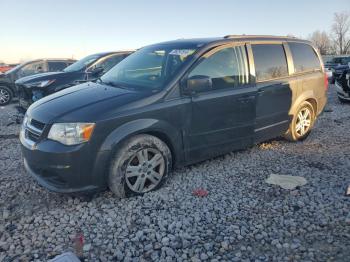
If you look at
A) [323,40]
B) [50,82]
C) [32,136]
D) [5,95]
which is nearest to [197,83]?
[32,136]

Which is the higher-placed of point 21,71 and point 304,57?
point 21,71

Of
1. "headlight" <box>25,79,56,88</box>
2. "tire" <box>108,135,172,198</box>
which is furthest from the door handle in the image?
"headlight" <box>25,79,56,88</box>

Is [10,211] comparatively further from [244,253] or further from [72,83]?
[72,83]

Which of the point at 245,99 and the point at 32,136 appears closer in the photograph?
the point at 32,136

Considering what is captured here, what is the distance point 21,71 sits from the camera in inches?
486

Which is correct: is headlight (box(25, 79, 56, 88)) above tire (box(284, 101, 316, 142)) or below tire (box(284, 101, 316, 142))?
above

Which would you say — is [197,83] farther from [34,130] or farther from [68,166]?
[34,130]

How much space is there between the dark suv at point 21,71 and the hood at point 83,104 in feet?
28.9

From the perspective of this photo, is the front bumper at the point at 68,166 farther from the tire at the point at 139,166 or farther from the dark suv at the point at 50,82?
the dark suv at the point at 50,82

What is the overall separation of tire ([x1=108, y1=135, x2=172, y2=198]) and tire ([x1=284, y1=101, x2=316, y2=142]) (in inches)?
108

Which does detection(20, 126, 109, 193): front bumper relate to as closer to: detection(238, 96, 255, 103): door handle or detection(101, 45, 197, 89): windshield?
detection(101, 45, 197, 89): windshield

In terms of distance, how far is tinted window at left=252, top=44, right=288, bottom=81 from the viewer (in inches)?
201

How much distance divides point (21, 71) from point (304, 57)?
10.2m

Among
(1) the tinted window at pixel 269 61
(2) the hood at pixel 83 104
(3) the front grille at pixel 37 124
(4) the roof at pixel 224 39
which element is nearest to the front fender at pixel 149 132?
(2) the hood at pixel 83 104
